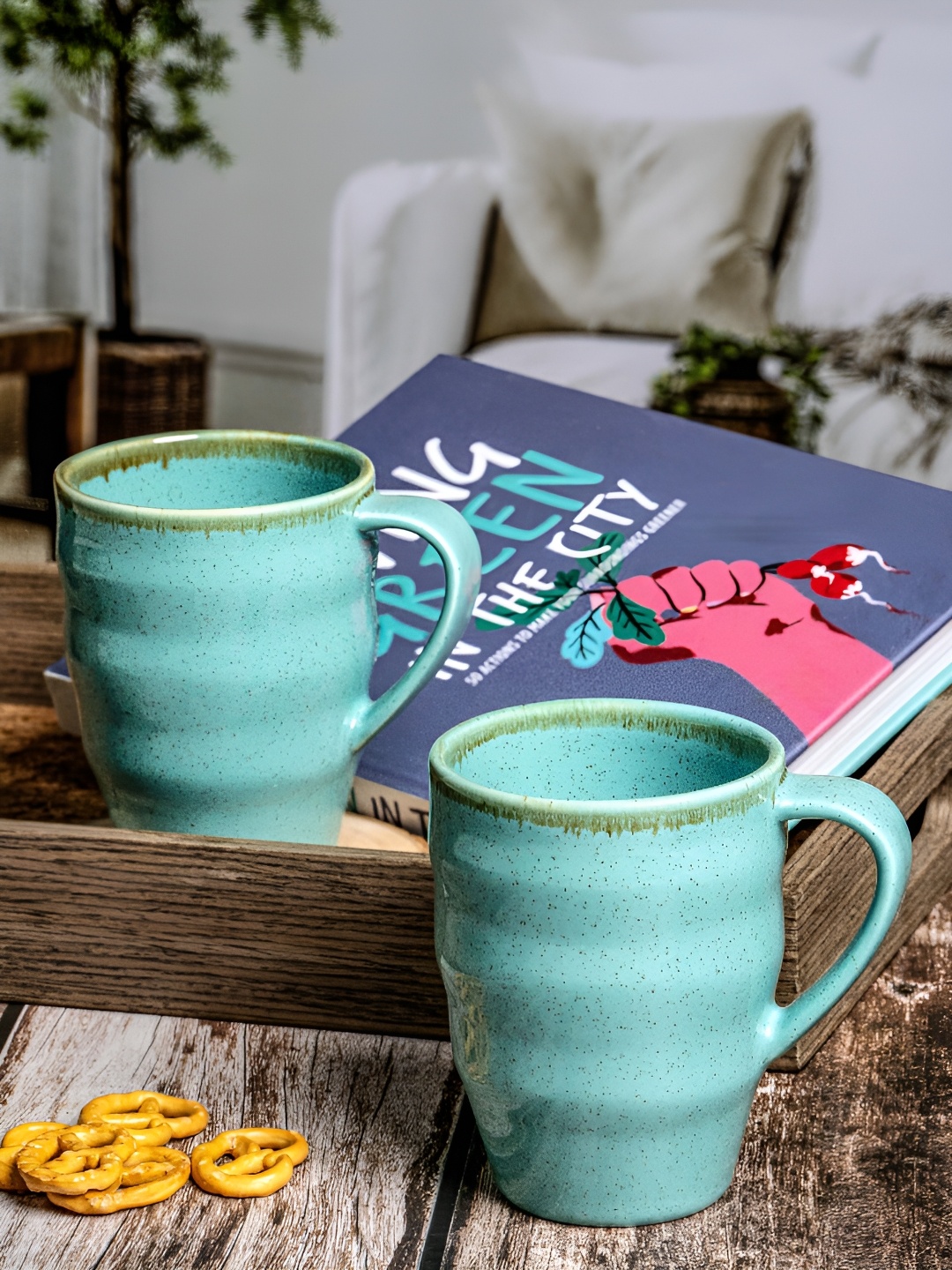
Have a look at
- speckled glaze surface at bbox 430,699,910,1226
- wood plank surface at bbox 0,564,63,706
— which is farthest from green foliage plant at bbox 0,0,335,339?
speckled glaze surface at bbox 430,699,910,1226

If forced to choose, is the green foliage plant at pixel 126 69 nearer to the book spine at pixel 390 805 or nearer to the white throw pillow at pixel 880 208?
the white throw pillow at pixel 880 208

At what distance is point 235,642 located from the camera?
0.44 metres

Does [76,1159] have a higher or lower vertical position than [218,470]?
lower

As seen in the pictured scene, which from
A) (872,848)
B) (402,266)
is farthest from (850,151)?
(872,848)

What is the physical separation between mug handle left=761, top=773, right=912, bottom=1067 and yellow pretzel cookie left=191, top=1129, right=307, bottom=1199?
132 millimetres

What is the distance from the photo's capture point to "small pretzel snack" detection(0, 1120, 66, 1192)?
0.36 m

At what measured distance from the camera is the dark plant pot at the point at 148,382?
207 cm

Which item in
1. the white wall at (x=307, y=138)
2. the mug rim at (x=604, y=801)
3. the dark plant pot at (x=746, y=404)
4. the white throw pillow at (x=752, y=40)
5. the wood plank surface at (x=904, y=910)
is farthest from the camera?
the white wall at (x=307, y=138)

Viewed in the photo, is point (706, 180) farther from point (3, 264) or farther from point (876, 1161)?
point (876, 1161)

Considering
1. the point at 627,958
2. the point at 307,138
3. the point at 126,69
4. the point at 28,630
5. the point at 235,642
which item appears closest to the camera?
the point at 627,958

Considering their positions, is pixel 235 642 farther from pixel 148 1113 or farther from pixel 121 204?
pixel 121 204

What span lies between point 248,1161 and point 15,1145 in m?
0.07

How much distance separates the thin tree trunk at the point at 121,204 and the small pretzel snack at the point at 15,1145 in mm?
1899

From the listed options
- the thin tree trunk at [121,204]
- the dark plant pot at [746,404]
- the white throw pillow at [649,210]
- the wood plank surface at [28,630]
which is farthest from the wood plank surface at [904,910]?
the thin tree trunk at [121,204]
